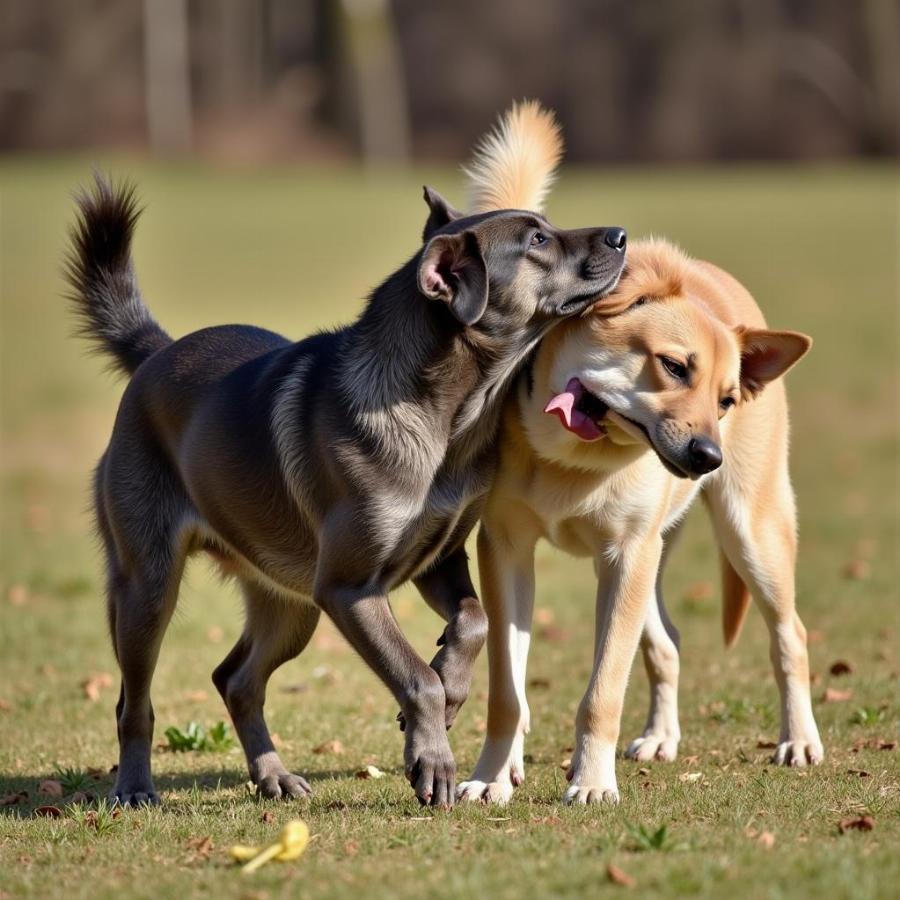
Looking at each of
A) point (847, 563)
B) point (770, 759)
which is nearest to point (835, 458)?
point (847, 563)

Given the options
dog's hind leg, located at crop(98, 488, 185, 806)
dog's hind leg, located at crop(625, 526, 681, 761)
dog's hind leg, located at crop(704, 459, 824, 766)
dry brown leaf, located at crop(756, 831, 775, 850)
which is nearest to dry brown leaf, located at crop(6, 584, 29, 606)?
dog's hind leg, located at crop(98, 488, 185, 806)

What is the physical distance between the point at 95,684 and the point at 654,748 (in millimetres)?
3114

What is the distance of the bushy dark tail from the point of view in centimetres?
626

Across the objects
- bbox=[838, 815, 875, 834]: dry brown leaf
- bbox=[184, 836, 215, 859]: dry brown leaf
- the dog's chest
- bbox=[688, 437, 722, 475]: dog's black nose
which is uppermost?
bbox=[688, 437, 722, 475]: dog's black nose

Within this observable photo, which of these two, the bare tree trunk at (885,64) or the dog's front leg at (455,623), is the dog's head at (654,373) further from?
the bare tree trunk at (885,64)

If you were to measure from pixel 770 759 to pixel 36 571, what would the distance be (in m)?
6.33

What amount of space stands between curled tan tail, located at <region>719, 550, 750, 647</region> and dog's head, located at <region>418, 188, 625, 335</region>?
1.85 metres

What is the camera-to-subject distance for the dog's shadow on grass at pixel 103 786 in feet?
18.4

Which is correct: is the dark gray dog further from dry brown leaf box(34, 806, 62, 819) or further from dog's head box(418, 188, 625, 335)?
dry brown leaf box(34, 806, 62, 819)

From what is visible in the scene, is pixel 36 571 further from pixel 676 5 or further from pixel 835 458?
pixel 676 5

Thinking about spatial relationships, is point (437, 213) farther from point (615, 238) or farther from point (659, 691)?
point (659, 691)

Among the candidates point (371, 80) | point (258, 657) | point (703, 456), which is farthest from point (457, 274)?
point (371, 80)

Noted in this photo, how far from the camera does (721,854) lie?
4.09 m

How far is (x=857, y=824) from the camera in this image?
14.7 feet
